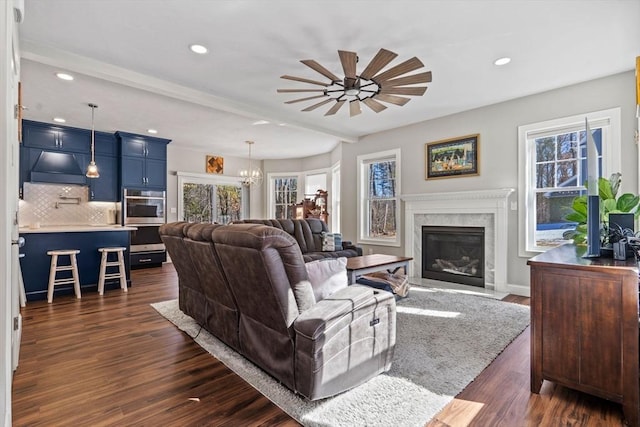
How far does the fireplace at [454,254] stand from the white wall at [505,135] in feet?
1.46

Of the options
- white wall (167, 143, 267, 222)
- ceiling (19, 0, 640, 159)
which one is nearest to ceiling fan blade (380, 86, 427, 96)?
ceiling (19, 0, 640, 159)

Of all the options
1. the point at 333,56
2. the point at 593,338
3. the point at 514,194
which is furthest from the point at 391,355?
the point at 514,194

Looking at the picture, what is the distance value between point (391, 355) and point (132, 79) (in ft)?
12.7

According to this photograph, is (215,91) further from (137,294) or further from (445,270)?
(445,270)

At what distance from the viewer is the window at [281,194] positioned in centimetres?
904

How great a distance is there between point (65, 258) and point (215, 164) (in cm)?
434

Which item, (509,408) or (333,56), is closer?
(509,408)

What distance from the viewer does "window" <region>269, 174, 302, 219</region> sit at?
9039 millimetres

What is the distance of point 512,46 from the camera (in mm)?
3088

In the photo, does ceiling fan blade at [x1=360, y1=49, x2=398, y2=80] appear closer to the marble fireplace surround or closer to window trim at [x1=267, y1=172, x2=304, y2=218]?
the marble fireplace surround

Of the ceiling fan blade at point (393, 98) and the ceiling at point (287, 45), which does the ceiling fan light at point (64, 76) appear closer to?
the ceiling at point (287, 45)

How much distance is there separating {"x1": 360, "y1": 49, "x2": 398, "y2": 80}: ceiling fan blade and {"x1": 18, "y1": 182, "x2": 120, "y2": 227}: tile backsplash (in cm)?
591

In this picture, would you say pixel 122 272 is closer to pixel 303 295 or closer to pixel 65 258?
pixel 65 258

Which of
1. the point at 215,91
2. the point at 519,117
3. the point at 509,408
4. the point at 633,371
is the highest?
the point at 215,91
